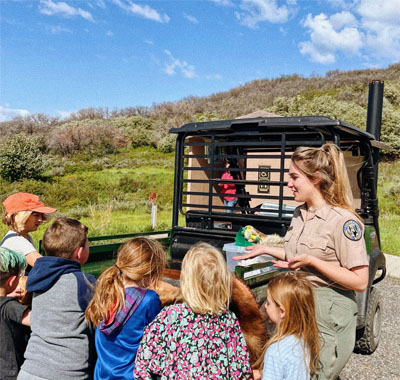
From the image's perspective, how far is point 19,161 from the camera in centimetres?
1891

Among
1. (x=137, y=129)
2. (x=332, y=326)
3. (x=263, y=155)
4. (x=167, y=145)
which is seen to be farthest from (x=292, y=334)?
(x=137, y=129)

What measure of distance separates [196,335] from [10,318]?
1.06 metres

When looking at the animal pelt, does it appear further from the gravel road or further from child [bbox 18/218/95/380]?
the gravel road

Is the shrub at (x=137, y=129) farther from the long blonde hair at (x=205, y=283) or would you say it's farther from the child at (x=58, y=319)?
the long blonde hair at (x=205, y=283)

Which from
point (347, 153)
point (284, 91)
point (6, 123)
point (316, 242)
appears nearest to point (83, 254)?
point (316, 242)

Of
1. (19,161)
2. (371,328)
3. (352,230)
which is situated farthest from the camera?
(19,161)

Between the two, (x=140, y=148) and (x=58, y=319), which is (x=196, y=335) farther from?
(x=140, y=148)

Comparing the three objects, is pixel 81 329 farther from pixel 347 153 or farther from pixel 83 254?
pixel 347 153

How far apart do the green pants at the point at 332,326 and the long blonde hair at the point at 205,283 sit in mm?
477

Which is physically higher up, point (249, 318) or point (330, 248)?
point (330, 248)

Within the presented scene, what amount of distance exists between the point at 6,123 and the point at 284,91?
28.5m

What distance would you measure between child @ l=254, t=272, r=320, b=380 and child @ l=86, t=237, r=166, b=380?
60cm

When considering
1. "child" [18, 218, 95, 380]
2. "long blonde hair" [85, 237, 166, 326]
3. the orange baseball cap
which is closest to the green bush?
the orange baseball cap

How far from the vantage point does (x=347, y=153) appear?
4008 mm
